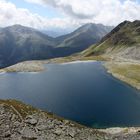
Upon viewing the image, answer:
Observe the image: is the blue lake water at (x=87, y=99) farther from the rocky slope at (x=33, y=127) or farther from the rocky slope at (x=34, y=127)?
the rocky slope at (x=33, y=127)

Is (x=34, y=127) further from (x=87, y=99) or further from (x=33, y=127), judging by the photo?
(x=87, y=99)

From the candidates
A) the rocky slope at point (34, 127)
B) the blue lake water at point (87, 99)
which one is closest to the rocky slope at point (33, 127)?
the rocky slope at point (34, 127)

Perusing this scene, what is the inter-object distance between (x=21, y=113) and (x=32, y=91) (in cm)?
10527

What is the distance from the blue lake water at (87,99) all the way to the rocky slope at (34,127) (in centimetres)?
3683

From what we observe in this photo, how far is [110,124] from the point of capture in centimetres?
9338

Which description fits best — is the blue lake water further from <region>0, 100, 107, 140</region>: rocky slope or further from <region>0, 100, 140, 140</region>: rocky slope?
<region>0, 100, 107, 140</region>: rocky slope

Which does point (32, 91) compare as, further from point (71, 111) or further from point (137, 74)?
point (137, 74)

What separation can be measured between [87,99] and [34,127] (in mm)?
77435

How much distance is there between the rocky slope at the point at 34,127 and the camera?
5112 cm

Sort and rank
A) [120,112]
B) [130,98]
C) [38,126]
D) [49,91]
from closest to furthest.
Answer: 1. [38,126]
2. [120,112]
3. [130,98]
4. [49,91]

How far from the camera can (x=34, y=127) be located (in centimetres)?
5338

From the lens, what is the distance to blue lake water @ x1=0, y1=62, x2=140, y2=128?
331ft

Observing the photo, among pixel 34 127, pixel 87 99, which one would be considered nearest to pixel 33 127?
pixel 34 127

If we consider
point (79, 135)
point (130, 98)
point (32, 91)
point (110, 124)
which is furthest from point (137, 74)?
point (79, 135)
